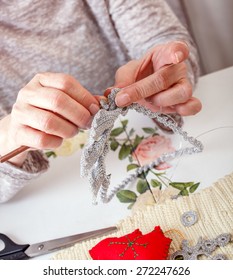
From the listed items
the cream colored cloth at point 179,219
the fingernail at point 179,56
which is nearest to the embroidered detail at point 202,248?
the cream colored cloth at point 179,219

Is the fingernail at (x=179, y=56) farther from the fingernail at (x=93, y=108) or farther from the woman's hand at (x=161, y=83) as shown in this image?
the fingernail at (x=93, y=108)

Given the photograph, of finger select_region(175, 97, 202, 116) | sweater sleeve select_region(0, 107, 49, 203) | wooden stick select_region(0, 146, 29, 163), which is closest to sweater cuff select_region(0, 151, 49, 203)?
sweater sleeve select_region(0, 107, 49, 203)

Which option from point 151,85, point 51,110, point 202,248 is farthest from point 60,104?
point 202,248

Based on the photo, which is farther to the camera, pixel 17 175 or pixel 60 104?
pixel 17 175

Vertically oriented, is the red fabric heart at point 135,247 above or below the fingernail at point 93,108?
below

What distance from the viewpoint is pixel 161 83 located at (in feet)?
1.57

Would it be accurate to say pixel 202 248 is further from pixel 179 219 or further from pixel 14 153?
pixel 14 153

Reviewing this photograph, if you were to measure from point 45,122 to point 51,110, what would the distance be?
2cm

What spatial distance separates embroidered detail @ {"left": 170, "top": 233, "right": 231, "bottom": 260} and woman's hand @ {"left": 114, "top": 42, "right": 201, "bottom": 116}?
0.58 ft

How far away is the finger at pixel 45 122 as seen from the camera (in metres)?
0.43

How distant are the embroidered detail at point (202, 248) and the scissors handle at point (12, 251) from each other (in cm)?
20

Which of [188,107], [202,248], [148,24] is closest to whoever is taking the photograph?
[202,248]

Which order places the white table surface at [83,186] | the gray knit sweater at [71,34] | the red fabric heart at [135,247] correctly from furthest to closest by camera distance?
the gray knit sweater at [71,34] → the white table surface at [83,186] → the red fabric heart at [135,247]

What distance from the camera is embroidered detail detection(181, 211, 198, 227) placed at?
437mm
